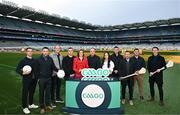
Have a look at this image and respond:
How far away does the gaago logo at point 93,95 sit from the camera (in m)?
9.34

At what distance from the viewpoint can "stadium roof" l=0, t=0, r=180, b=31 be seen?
77562mm

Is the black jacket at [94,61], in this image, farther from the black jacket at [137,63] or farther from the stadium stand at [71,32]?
the stadium stand at [71,32]

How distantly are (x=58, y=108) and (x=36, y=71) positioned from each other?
1.53 m

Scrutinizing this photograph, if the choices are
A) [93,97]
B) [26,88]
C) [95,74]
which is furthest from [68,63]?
[93,97]

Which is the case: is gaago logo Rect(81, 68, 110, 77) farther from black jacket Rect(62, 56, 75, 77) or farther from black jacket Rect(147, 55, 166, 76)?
black jacket Rect(147, 55, 166, 76)

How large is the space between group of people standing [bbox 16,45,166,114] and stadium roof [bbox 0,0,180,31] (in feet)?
214

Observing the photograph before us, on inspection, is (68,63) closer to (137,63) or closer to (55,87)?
(55,87)

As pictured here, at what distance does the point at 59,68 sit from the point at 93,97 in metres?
2.31

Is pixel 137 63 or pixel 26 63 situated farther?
pixel 137 63

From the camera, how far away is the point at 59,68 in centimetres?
1113

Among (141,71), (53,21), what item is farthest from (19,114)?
(53,21)

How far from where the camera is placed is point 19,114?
9.26m

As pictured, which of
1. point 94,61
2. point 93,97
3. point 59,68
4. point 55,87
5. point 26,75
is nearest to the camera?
point 93,97

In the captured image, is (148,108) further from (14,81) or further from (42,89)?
(14,81)
